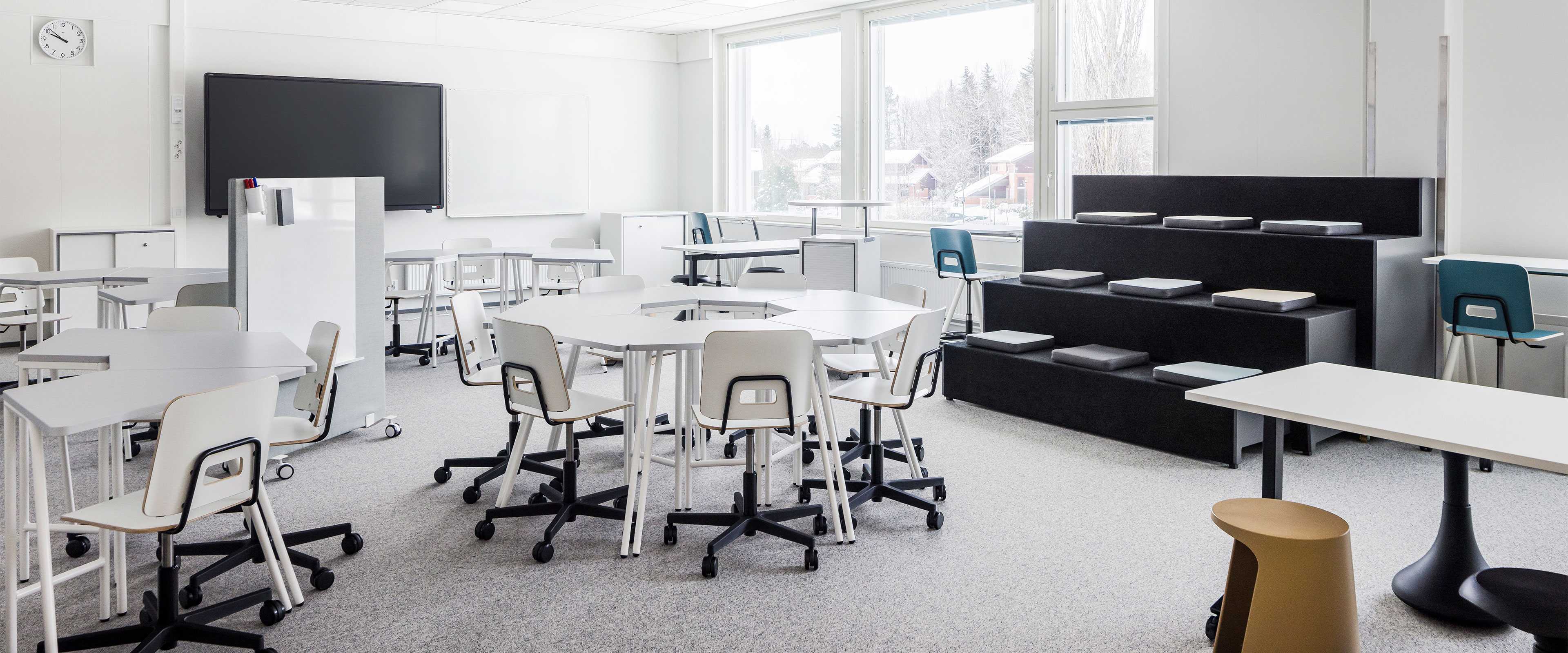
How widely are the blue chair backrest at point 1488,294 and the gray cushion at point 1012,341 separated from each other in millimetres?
1955

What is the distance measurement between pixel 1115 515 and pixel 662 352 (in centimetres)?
189

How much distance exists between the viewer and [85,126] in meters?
8.07

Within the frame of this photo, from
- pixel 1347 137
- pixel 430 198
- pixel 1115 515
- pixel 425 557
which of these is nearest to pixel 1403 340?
pixel 1347 137

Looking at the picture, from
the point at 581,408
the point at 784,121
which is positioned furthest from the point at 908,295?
the point at 784,121

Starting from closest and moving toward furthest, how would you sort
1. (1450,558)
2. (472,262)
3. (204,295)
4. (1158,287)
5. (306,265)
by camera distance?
1. (1450,558)
2. (306,265)
3. (204,295)
4. (1158,287)
5. (472,262)

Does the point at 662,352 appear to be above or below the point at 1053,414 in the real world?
above

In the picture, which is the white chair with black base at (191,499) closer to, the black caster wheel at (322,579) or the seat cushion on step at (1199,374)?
the black caster wheel at (322,579)

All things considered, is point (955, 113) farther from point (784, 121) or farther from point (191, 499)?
point (191, 499)

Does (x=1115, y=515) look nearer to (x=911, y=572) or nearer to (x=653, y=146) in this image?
(x=911, y=572)

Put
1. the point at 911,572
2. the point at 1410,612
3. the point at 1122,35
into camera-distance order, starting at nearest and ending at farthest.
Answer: the point at 1410,612, the point at 911,572, the point at 1122,35

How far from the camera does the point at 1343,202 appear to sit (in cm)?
551

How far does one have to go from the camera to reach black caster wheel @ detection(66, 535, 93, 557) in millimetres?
3629

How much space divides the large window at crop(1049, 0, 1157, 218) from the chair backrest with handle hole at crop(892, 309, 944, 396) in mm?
3577

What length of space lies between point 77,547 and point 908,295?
367 cm
